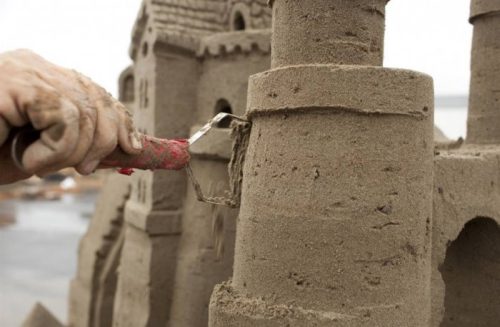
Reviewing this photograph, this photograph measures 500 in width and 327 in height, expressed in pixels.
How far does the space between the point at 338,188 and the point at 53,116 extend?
1564 millimetres

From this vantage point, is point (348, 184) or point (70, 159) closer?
point (70, 159)

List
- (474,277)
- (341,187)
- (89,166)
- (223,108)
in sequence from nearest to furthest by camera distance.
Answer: (89,166), (341,187), (474,277), (223,108)

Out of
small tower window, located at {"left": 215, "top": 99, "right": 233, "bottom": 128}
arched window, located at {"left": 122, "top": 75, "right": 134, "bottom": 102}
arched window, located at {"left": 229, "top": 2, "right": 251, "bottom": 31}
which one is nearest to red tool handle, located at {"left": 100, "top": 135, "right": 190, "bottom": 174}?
small tower window, located at {"left": 215, "top": 99, "right": 233, "bottom": 128}

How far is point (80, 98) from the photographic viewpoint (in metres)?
1.83

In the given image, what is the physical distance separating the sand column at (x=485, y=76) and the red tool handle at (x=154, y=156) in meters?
4.07

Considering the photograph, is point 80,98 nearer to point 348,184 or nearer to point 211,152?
point 348,184

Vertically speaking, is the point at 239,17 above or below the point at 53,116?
above

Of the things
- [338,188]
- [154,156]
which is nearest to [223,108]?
[338,188]

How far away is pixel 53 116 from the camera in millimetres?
1706

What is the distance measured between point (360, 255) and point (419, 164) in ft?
2.09

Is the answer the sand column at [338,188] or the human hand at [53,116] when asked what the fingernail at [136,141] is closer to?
the human hand at [53,116]

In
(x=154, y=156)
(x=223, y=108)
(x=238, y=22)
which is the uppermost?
(x=238, y=22)

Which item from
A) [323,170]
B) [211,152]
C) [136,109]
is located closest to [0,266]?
[136,109]

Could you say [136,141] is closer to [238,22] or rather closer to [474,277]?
[474,277]
